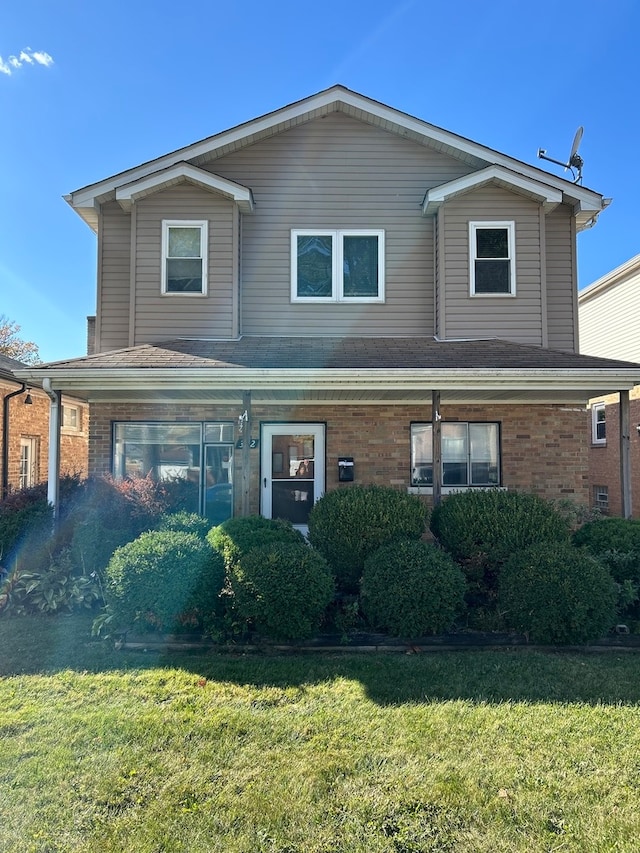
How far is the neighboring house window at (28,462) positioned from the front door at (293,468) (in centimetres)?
742

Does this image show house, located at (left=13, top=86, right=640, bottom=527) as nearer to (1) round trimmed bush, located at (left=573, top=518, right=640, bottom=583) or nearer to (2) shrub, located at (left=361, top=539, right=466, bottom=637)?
(1) round trimmed bush, located at (left=573, top=518, right=640, bottom=583)

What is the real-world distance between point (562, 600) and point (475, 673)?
44.9 inches

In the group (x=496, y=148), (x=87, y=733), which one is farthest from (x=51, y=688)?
(x=496, y=148)

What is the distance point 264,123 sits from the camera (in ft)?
30.7

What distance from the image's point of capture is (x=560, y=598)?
4957 millimetres

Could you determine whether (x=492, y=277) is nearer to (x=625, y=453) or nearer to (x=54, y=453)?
(x=625, y=453)

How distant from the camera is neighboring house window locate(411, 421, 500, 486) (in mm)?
9164

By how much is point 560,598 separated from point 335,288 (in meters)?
6.28

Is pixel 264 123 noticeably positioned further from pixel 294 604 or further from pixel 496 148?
pixel 294 604

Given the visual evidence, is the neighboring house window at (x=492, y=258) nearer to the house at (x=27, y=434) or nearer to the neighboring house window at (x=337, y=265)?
the neighboring house window at (x=337, y=265)

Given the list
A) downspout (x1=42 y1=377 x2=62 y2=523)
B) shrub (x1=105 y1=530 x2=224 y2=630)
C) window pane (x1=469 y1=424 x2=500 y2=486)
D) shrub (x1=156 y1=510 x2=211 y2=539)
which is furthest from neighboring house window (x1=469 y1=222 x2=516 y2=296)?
downspout (x1=42 y1=377 x2=62 y2=523)

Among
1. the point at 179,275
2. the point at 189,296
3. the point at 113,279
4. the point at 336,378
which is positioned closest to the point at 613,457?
the point at 336,378

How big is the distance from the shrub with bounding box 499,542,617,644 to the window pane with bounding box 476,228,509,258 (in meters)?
5.88

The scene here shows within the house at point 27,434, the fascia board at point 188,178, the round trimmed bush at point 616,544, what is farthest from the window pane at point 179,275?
the round trimmed bush at point 616,544
